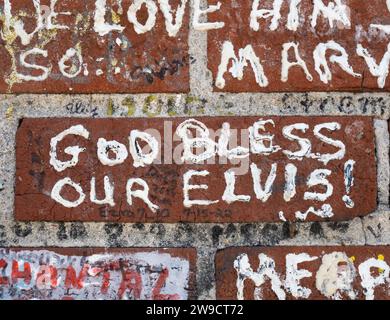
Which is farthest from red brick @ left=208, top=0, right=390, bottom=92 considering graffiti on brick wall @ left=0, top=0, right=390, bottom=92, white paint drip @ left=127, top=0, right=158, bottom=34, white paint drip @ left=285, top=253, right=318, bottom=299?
white paint drip @ left=285, top=253, right=318, bottom=299

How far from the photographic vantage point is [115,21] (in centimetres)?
124

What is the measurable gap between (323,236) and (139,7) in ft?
1.87

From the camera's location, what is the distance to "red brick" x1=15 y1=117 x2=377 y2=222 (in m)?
1.20

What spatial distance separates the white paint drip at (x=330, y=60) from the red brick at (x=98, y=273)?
425 mm

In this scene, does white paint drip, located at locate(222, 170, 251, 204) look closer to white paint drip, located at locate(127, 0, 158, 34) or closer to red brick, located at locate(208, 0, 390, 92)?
red brick, located at locate(208, 0, 390, 92)

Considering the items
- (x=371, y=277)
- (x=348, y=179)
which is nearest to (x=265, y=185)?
(x=348, y=179)

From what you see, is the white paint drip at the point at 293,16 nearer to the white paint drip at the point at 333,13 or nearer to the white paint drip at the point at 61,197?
the white paint drip at the point at 333,13

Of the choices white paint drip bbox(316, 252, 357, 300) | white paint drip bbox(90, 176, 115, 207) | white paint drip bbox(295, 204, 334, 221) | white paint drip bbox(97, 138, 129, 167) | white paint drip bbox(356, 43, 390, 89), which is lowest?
white paint drip bbox(316, 252, 357, 300)

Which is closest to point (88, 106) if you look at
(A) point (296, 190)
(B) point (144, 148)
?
(B) point (144, 148)

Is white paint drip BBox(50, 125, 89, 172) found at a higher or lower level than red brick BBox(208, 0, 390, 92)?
lower

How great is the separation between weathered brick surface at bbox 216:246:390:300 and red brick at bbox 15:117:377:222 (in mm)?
66

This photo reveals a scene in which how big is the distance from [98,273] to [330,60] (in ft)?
1.99

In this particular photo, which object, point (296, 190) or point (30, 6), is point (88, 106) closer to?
point (30, 6)

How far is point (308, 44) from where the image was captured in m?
1.22
